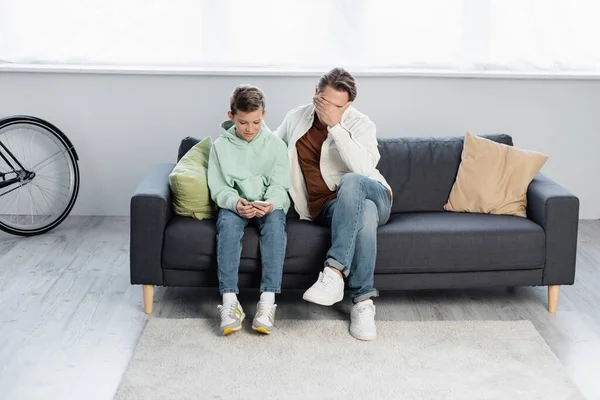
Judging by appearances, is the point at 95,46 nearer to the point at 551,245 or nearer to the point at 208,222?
the point at 208,222

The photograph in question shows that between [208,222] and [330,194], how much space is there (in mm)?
527

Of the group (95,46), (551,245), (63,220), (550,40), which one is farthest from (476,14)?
(63,220)

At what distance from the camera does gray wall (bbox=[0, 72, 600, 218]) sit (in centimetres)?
498

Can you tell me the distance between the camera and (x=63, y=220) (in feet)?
16.0

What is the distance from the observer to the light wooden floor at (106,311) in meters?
3.18

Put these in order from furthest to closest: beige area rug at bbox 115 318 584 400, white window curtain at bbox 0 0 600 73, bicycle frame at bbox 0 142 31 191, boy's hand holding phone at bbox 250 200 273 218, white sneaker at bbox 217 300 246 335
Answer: white window curtain at bbox 0 0 600 73 < bicycle frame at bbox 0 142 31 191 < boy's hand holding phone at bbox 250 200 273 218 < white sneaker at bbox 217 300 246 335 < beige area rug at bbox 115 318 584 400

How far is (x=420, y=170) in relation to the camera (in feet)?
13.6

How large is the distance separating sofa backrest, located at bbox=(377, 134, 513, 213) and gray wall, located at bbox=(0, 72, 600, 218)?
0.86 metres

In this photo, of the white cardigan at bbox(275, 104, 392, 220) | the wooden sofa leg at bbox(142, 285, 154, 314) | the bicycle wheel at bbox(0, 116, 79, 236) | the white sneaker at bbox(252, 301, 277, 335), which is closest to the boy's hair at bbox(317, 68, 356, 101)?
the white cardigan at bbox(275, 104, 392, 220)

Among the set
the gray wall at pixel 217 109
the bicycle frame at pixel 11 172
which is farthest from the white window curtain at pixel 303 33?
the bicycle frame at pixel 11 172

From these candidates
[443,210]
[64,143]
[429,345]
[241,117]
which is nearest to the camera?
[429,345]

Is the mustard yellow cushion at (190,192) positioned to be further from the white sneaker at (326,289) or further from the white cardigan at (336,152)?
the white sneaker at (326,289)

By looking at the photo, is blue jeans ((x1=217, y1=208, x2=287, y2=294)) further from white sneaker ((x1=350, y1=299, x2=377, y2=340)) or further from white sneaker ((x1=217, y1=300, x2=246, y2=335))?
white sneaker ((x1=350, y1=299, x2=377, y2=340))

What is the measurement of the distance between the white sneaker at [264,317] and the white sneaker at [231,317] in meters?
0.06
